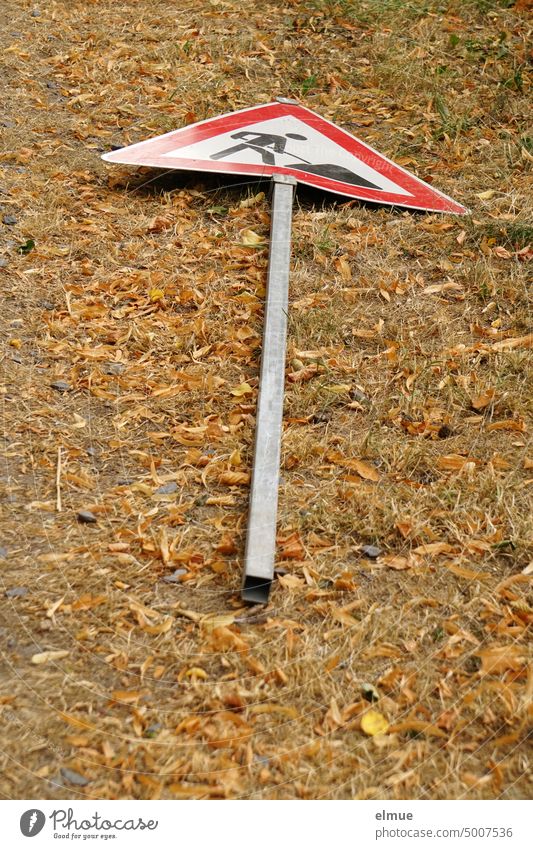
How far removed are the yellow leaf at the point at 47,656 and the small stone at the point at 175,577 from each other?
1.20ft

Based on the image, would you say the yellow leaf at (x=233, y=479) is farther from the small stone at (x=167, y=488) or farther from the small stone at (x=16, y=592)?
the small stone at (x=16, y=592)

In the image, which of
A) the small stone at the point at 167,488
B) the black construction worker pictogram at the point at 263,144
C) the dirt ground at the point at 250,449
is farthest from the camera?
the black construction worker pictogram at the point at 263,144

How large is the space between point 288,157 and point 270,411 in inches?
67.5

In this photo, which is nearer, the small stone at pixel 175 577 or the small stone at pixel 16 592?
the small stone at pixel 16 592

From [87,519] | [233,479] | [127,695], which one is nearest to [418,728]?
[127,695]

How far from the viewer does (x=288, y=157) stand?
4.16 metres

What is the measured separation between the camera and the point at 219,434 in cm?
303

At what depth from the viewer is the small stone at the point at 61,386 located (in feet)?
10.4

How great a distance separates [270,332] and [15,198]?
1643mm

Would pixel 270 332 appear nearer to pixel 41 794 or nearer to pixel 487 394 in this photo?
pixel 487 394

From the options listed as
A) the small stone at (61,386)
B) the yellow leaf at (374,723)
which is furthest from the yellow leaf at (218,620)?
the small stone at (61,386)

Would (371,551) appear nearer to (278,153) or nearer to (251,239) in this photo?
(251,239)

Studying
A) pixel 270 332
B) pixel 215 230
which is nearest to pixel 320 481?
pixel 270 332

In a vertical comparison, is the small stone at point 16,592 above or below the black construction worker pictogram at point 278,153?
below
